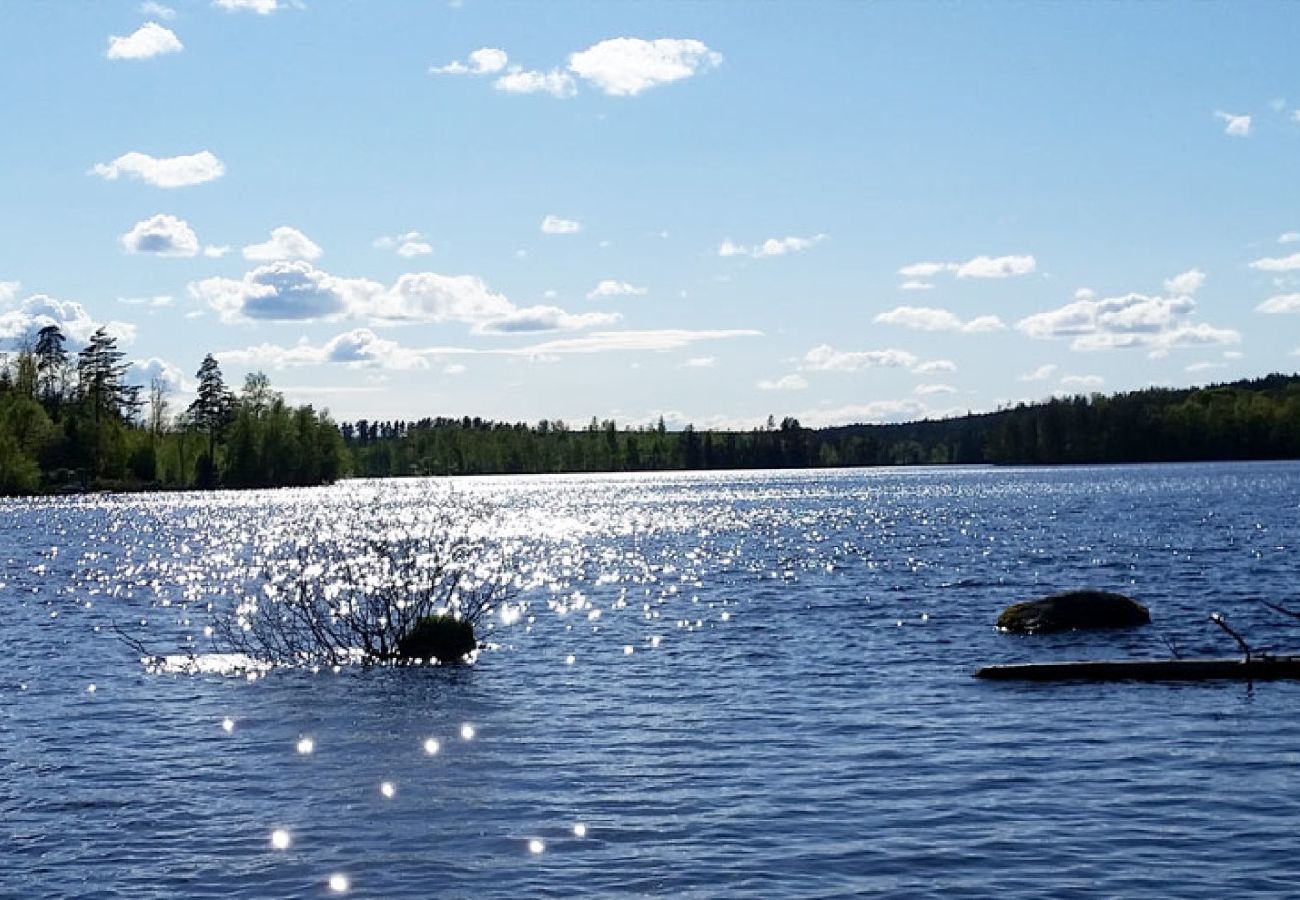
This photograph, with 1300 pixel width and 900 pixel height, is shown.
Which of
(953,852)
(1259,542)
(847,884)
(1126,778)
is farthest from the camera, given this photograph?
(1259,542)

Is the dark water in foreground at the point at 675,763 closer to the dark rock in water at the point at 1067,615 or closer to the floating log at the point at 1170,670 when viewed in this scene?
the floating log at the point at 1170,670

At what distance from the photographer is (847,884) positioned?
14.1 m

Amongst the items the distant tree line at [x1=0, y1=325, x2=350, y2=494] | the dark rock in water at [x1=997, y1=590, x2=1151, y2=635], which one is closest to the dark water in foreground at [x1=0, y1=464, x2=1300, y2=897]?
the dark rock in water at [x1=997, y1=590, x2=1151, y2=635]

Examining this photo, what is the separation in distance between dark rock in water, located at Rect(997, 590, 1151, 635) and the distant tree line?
134472 mm

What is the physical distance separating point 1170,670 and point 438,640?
52.7 ft

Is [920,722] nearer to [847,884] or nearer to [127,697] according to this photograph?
[847,884]

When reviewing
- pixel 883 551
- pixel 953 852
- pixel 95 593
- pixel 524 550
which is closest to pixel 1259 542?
pixel 883 551

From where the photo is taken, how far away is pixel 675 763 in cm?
2009

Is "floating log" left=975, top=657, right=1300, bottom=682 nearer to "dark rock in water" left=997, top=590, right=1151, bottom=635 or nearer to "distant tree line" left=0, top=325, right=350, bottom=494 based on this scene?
"dark rock in water" left=997, top=590, right=1151, bottom=635

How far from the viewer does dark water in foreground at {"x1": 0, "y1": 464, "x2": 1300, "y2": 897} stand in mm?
14828

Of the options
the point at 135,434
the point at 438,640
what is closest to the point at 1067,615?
the point at 438,640

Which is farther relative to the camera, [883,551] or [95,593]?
[883,551]

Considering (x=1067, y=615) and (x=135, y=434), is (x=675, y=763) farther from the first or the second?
(x=135, y=434)

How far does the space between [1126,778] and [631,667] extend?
14.3 metres
